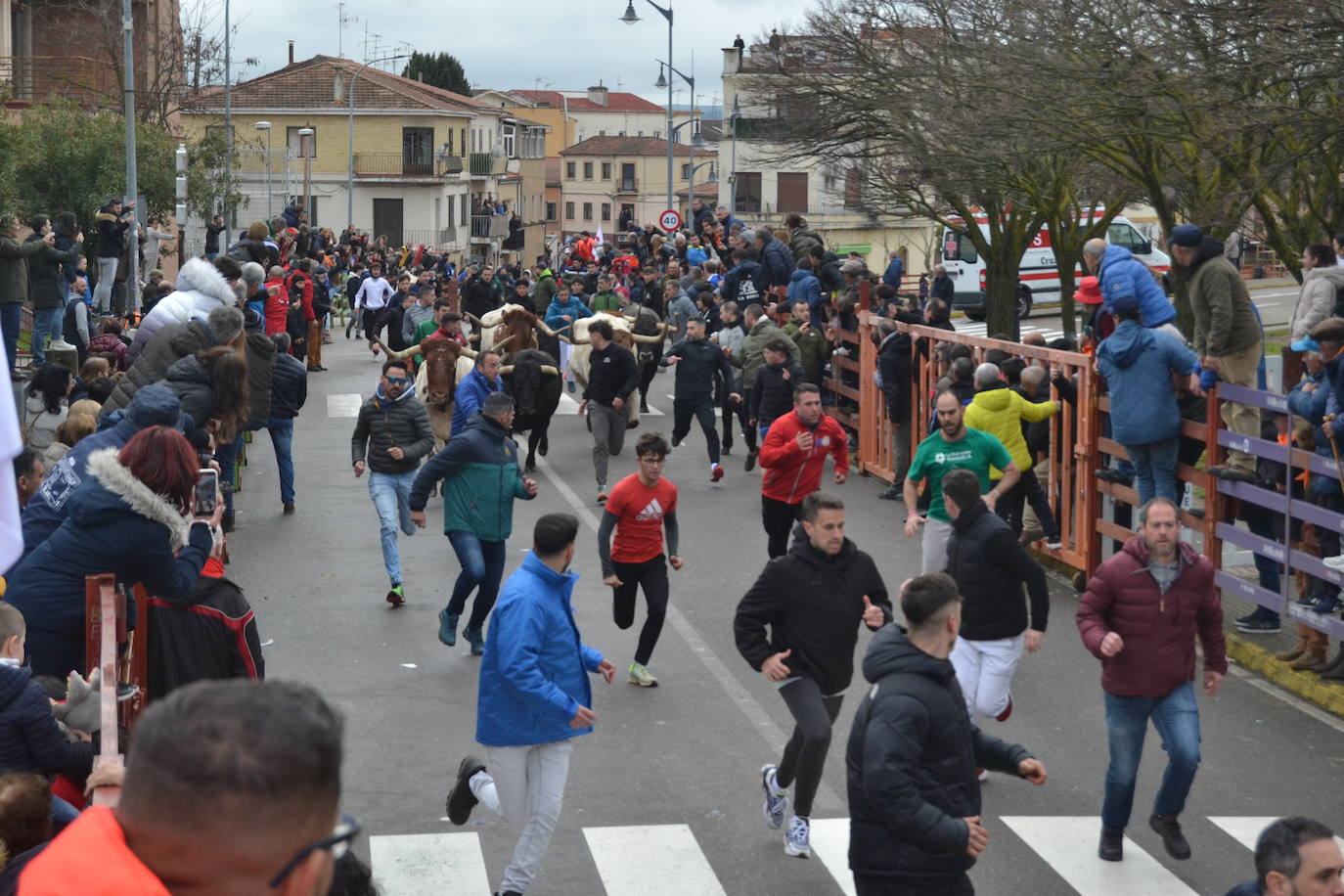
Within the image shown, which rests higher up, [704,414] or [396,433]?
[396,433]

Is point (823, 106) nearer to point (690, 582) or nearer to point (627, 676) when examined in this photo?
point (690, 582)

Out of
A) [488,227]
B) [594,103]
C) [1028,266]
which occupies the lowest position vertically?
[1028,266]

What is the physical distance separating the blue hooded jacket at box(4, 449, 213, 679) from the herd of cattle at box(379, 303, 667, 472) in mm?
9217

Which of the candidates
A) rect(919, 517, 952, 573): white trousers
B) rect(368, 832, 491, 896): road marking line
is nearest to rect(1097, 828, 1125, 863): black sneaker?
rect(919, 517, 952, 573): white trousers

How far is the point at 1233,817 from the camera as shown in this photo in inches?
354

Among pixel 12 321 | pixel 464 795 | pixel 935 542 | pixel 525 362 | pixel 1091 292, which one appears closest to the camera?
pixel 464 795

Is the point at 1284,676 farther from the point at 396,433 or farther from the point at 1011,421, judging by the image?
the point at 396,433

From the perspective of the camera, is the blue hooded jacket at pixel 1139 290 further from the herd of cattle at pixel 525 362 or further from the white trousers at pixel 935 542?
the herd of cattle at pixel 525 362

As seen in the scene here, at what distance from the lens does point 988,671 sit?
9242mm

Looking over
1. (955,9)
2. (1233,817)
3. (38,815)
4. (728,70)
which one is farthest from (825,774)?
(728,70)

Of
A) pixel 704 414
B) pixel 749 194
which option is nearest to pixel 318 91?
pixel 749 194

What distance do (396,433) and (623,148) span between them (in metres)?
114

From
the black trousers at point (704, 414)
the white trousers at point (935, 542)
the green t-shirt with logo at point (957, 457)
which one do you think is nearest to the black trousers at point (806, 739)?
the white trousers at point (935, 542)

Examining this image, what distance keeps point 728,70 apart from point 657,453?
7505 cm
